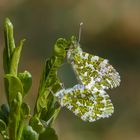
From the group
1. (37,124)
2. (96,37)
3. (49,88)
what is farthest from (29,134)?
(96,37)

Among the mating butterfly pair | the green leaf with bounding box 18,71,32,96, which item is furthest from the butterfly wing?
the green leaf with bounding box 18,71,32,96

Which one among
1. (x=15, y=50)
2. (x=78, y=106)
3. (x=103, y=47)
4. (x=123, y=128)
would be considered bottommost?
(x=123, y=128)

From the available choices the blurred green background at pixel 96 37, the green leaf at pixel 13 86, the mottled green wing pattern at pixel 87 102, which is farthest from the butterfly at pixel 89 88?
the blurred green background at pixel 96 37

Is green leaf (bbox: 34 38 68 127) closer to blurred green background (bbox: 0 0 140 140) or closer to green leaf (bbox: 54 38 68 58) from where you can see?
green leaf (bbox: 54 38 68 58)

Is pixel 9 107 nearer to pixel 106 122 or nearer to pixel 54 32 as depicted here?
pixel 106 122

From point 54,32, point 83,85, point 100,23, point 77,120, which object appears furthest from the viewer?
point 100,23

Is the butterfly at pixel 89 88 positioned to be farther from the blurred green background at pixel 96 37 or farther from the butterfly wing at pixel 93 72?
the blurred green background at pixel 96 37

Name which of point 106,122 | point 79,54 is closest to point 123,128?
point 106,122
